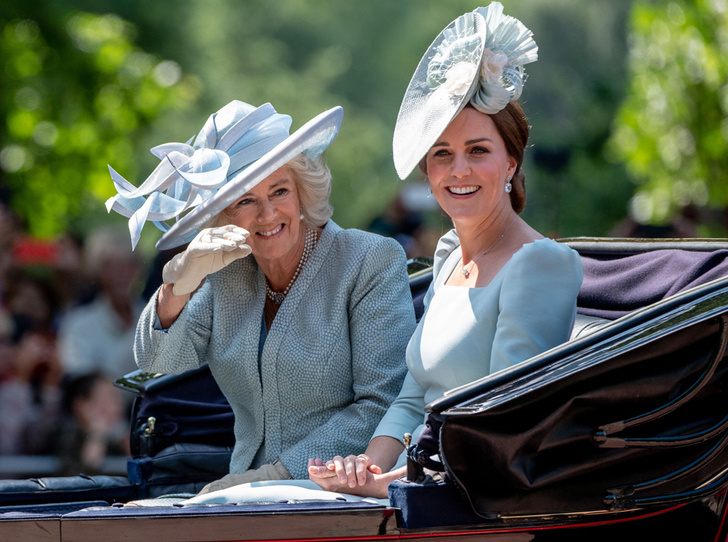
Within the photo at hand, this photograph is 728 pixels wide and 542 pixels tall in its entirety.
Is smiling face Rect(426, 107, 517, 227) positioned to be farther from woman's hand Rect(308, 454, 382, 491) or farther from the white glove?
woman's hand Rect(308, 454, 382, 491)

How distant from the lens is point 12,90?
9273mm

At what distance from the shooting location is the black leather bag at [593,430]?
6.12ft

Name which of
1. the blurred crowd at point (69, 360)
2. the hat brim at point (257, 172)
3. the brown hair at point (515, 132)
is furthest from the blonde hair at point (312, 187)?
the blurred crowd at point (69, 360)

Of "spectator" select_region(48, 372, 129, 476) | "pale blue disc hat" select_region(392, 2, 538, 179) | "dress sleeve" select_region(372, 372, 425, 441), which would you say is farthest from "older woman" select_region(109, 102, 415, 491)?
"spectator" select_region(48, 372, 129, 476)

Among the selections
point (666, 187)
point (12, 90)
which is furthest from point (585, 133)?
point (12, 90)

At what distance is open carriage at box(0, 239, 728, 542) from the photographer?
6.16 feet

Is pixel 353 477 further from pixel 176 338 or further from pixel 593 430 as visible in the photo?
pixel 176 338

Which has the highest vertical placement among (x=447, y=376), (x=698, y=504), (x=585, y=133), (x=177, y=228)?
(x=585, y=133)

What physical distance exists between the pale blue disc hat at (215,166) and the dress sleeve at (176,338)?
22cm

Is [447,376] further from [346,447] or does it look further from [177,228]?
[177,228]

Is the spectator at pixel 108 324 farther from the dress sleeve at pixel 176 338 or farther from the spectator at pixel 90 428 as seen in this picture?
the dress sleeve at pixel 176 338

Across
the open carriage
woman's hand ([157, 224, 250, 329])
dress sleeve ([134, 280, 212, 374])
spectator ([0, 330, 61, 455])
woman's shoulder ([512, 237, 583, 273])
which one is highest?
spectator ([0, 330, 61, 455])

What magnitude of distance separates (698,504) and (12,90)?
28.3ft

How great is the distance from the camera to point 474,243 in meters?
2.47
